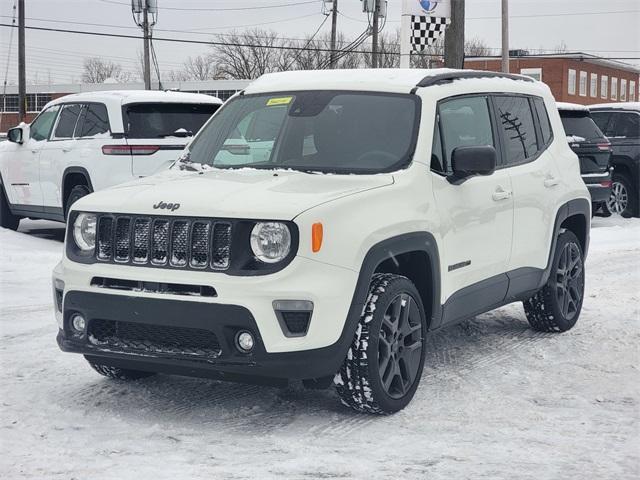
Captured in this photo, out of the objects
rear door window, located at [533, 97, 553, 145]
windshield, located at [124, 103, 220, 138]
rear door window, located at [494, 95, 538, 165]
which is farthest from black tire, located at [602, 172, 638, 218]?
rear door window, located at [494, 95, 538, 165]

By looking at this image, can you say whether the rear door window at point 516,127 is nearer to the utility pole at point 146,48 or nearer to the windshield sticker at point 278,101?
the windshield sticker at point 278,101

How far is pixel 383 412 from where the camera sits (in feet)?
17.0

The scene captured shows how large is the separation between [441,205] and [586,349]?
6.50 feet

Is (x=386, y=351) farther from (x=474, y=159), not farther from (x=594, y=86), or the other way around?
(x=594, y=86)

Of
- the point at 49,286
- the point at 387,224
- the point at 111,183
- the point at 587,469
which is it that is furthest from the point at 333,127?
the point at 111,183

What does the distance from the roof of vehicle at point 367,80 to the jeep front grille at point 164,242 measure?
1.70 meters

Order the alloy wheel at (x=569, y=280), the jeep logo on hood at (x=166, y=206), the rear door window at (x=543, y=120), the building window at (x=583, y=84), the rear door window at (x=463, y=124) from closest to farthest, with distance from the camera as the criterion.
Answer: the jeep logo on hood at (x=166, y=206) < the rear door window at (x=463, y=124) < the rear door window at (x=543, y=120) < the alloy wheel at (x=569, y=280) < the building window at (x=583, y=84)

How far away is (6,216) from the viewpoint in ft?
46.0

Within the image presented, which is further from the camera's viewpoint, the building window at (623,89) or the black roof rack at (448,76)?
the building window at (623,89)

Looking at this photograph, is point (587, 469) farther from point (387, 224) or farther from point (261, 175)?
point (261, 175)

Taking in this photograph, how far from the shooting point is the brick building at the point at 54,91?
67.1 meters

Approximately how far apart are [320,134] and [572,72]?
233 feet

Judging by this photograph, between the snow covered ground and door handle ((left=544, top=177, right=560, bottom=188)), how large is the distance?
1134mm

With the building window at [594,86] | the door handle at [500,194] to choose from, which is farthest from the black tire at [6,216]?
the building window at [594,86]
